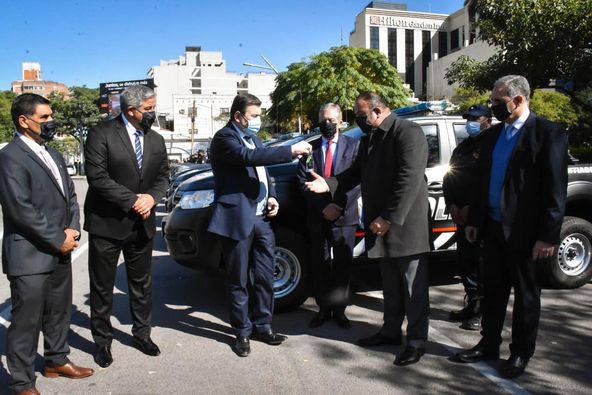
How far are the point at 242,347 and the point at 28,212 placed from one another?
183 cm

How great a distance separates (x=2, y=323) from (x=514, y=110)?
4.84 meters

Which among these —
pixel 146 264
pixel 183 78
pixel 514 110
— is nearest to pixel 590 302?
pixel 514 110

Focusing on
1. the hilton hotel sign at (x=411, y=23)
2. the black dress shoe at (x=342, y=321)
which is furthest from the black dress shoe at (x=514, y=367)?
the hilton hotel sign at (x=411, y=23)

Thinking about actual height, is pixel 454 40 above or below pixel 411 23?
below

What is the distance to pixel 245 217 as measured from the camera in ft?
13.1

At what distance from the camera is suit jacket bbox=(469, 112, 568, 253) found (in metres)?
3.30

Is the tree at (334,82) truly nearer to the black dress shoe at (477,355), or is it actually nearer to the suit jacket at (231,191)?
the suit jacket at (231,191)

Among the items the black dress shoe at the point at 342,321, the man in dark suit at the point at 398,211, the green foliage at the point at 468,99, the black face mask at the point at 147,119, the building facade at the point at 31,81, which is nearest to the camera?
the man in dark suit at the point at 398,211

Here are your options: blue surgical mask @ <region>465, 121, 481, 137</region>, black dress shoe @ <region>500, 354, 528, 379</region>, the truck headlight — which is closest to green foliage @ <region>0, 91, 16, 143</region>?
the truck headlight

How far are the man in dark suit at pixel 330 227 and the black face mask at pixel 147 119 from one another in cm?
136

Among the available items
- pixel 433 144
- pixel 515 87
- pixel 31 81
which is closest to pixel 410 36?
pixel 433 144

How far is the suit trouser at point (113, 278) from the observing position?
152 inches

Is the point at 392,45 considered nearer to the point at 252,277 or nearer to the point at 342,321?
the point at 342,321

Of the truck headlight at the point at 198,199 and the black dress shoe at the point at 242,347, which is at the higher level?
the truck headlight at the point at 198,199
